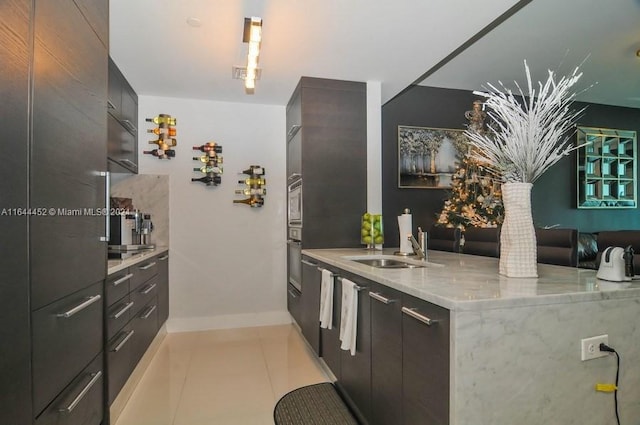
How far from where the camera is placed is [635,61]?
135 inches

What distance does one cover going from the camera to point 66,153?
133cm

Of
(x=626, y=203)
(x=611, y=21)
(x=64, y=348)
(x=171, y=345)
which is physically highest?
(x=611, y=21)

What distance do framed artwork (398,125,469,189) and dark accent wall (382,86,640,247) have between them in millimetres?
65

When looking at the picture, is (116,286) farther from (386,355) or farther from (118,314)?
(386,355)

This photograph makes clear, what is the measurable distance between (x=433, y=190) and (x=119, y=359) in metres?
3.34

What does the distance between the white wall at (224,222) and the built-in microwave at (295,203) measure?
0.88 ft

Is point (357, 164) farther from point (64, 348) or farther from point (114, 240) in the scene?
point (64, 348)

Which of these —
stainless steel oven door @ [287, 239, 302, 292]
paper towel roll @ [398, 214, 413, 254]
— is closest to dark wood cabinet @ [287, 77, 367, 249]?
stainless steel oven door @ [287, 239, 302, 292]

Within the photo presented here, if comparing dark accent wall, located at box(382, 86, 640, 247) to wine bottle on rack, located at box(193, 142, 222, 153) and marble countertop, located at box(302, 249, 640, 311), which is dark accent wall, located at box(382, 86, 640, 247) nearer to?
wine bottle on rack, located at box(193, 142, 222, 153)

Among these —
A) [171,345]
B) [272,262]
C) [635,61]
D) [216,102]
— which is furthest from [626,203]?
[171,345]

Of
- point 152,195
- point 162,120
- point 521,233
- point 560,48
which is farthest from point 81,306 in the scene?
point 560,48

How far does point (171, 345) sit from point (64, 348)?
→ 2112 millimetres

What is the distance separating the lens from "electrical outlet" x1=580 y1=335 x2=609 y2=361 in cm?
118

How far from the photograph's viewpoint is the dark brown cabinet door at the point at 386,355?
142cm
